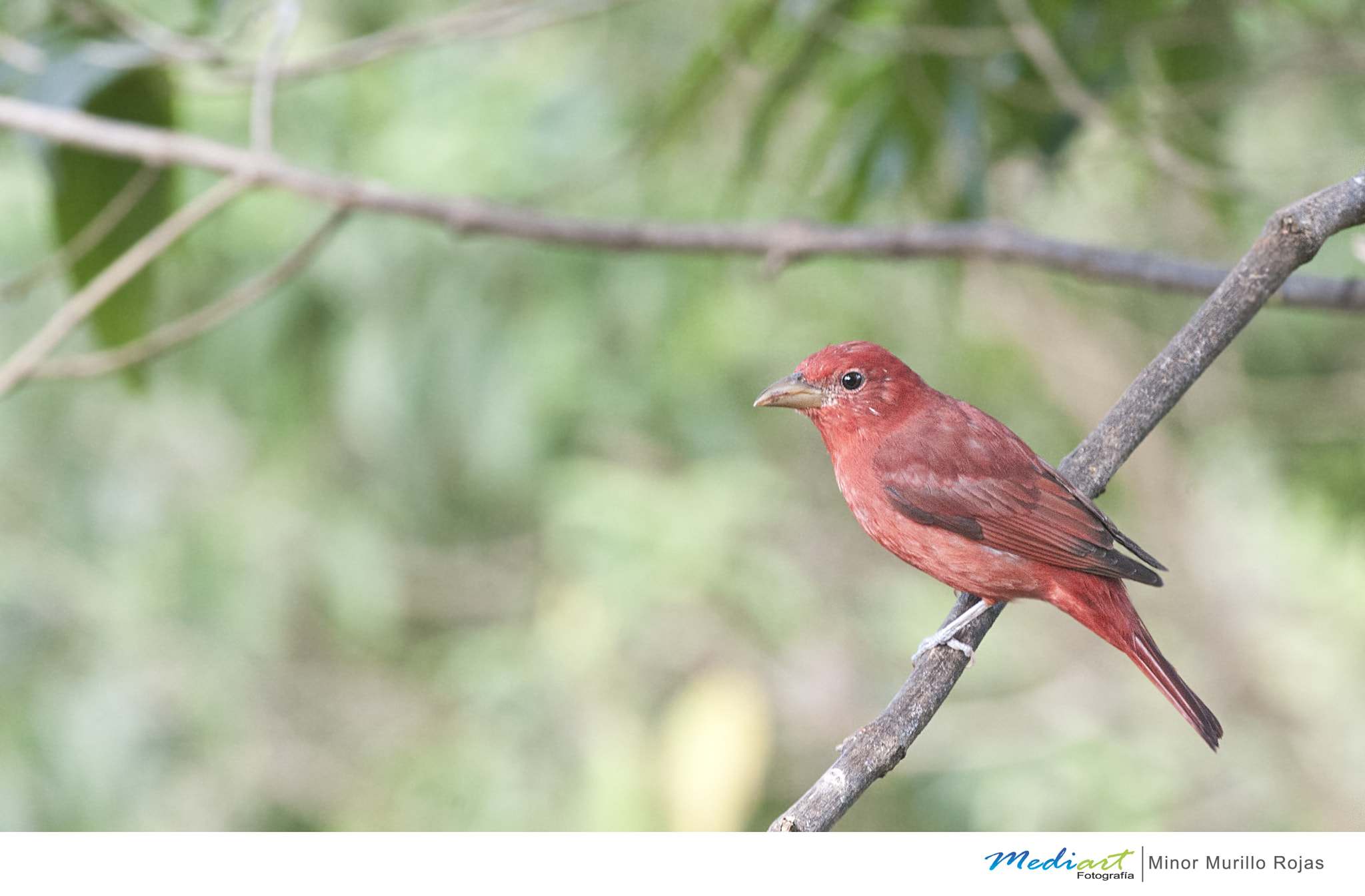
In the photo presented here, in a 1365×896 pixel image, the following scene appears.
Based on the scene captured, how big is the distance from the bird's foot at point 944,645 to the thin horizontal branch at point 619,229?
3.85ft

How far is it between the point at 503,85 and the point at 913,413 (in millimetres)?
4301

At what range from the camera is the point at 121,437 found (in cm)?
602

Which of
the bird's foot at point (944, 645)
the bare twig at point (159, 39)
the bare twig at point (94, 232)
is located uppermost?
the bare twig at point (159, 39)

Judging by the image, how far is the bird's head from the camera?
111 centimetres

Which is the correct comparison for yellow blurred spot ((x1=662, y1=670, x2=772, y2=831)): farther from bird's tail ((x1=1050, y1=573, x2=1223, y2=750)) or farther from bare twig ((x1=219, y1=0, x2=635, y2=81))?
bare twig ((x1=219, y1=0, x2=635, y2=81))

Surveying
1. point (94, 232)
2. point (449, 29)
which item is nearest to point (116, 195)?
point (94, 232)

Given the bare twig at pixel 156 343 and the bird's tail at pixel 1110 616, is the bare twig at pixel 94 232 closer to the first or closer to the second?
the bare twig at pixel 156 343

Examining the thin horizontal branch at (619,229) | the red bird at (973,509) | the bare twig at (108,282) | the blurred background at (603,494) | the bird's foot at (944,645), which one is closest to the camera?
the bird's foot at (944,645)

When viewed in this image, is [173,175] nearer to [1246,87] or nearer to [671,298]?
[671,298]

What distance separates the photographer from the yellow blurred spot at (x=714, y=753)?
2.49m

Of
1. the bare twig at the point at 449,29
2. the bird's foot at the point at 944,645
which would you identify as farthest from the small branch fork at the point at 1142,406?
the bare twig at the point at 449,29

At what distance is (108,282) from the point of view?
2.31m
